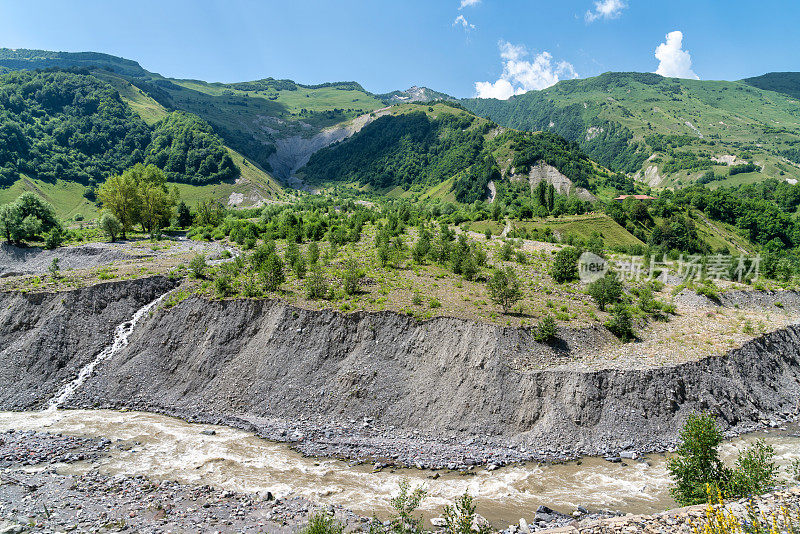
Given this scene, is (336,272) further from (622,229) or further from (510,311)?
(622,229)

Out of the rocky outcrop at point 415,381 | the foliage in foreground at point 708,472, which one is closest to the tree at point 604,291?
the rocky outcrop at point 415,381

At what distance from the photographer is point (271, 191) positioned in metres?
176

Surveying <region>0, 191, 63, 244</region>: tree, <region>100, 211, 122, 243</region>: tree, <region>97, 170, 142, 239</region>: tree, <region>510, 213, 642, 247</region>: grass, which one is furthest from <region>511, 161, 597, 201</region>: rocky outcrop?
<region>0, 191, 63, 244</region>: tree

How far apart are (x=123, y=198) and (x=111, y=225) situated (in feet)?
28.7

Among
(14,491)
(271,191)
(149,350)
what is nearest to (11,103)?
(271,191)

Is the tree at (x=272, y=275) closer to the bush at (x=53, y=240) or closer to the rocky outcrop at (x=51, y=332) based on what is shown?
the rocky outcrop at (x=51, y=332)

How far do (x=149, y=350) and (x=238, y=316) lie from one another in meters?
A: 8.64

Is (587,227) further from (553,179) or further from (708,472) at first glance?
(708,472)

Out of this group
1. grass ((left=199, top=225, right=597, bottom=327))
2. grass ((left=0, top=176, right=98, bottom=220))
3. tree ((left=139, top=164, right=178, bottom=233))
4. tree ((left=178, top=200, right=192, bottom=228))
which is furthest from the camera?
grass ((left=0, top=176, right=98, bottom=220))

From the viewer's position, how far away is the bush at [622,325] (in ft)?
120

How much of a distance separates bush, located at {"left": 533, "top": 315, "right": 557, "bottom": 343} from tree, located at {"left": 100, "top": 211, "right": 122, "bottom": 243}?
73.3 meters

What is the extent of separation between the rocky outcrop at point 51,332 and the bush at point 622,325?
157 feet

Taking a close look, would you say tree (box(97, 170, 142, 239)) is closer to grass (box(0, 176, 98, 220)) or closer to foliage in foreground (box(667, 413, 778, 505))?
grass (box(0, 176, 98, 220))

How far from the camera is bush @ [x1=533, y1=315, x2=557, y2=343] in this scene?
111 feet
